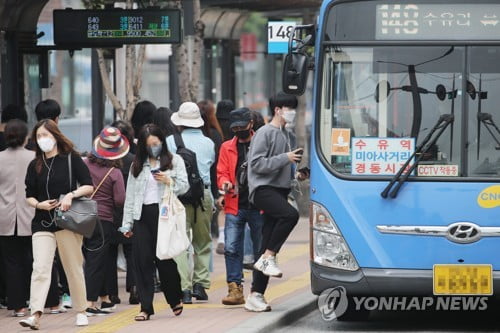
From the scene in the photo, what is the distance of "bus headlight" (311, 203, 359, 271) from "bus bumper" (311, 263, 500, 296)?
0.07 m

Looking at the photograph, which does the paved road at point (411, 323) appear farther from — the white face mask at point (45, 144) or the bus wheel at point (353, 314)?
the white face mask at point (45, 144)

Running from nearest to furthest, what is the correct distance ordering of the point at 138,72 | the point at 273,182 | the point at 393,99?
the point at 393,99, the point at 273,182, the point at 138,72

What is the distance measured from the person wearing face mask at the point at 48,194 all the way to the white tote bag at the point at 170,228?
690 mm

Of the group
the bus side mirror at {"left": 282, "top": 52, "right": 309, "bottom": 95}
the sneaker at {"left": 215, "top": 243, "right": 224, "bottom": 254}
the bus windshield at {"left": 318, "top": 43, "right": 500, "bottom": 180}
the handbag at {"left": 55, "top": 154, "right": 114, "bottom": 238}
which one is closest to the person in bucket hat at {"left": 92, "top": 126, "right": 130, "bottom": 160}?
the handbag at {"left": 55, "top": 154, "right": 114, "bottom": 238}

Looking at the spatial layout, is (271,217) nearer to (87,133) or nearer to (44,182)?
(44,182)

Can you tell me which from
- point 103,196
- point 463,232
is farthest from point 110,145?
point 463,232

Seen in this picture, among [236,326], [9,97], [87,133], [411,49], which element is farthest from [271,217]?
[87,133]

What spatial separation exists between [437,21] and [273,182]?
2007mm

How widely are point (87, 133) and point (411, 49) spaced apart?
9.40 m

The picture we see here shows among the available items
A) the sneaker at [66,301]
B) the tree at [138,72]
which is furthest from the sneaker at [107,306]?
the tree at [138,72]

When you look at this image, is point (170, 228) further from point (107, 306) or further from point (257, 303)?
point (107, 306)

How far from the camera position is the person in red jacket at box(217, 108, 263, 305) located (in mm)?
12727

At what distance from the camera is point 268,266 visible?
11.9 metres

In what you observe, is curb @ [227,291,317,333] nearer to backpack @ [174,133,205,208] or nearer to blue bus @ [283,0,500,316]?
blue bus @ [283,0,500,316]
